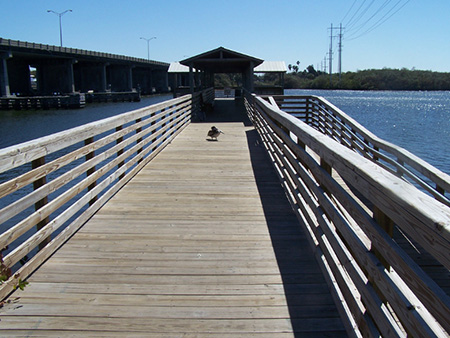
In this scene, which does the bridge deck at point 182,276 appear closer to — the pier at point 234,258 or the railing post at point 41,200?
the pier at point 234,258

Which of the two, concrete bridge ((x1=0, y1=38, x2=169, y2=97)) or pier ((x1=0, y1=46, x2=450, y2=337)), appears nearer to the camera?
pier ((x1=0, y1=46, x2=450, y2=337))

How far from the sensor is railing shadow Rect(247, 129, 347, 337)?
9.77 ft

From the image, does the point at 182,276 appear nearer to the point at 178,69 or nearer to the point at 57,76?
the point at 178,69

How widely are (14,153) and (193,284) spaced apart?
5.57 ft

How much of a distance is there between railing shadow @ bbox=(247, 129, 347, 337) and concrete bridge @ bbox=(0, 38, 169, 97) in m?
46.9

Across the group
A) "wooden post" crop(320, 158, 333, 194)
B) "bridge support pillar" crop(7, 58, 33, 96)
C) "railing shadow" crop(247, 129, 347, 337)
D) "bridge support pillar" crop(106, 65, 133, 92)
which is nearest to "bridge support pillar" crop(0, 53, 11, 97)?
"bridge support pillar" crop(7, 58, 33, 96)

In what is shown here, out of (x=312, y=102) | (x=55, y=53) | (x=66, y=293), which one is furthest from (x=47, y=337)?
(x=55, y=53)

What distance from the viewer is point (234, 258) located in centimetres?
409

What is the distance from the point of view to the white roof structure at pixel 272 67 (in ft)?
121

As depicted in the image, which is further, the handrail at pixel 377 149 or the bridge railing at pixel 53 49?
the bridge railing at pixel 53 49

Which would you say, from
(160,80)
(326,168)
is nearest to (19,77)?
(160,80)

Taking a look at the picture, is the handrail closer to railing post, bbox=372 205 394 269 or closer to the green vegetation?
railing post, bbox=372 205 394 269

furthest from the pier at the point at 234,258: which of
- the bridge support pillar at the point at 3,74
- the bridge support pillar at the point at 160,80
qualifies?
the bridge support pillar at the point at 160,80

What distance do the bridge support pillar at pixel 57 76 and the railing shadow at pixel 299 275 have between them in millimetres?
60509
